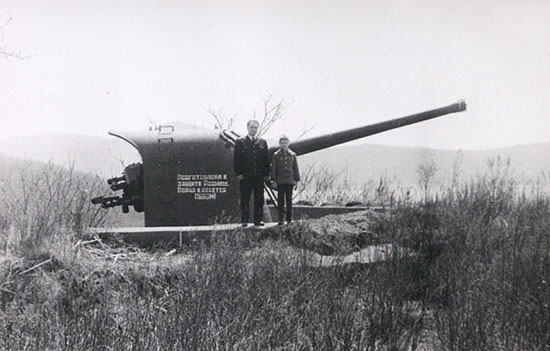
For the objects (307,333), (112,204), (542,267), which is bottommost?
(307,333)

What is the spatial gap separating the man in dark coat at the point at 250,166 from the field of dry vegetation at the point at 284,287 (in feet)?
3.66

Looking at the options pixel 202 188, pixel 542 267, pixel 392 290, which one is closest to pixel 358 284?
pixel 392 290

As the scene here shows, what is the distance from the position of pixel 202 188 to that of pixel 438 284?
371 centimetres

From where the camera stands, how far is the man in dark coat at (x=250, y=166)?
327 inches

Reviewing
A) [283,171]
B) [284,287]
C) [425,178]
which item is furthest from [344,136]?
[284,287]

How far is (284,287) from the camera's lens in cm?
545

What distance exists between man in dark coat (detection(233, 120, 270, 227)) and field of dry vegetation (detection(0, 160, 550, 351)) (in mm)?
1116

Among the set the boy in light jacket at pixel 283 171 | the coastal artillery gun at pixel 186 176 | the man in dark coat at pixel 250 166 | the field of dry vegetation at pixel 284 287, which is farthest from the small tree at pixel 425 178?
the coastal artillery gun at pixel 186 176

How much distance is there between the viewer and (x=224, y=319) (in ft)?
15.0

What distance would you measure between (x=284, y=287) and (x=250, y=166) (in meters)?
3.07

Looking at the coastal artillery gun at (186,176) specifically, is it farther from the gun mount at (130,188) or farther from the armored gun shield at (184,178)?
the gun mount at (130,188)

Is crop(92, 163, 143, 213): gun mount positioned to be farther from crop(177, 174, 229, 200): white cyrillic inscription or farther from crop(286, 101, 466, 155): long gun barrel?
crop(286, 101, 466, 155): long gun barrel

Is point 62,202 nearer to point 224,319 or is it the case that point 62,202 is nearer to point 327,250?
point 327,250

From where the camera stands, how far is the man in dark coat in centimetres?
830
